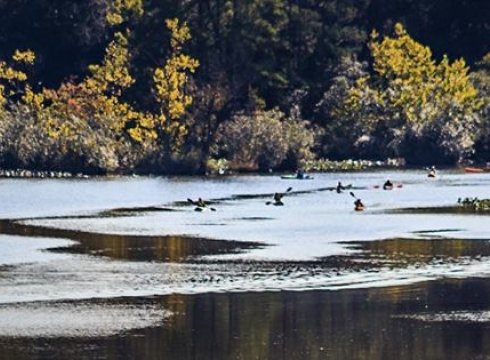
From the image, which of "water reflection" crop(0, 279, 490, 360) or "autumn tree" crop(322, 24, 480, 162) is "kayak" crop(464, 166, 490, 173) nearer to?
"autumn tree" crop(322, 24, 480, 162)

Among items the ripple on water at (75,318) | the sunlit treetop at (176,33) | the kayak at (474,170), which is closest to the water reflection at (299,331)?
the ripple on water at (75,318)

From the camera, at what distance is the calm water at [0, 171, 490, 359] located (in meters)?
32.0

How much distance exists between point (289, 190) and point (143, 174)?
61.8 feet

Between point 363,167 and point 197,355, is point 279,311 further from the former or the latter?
point 363,167

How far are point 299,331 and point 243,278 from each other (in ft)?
27.9

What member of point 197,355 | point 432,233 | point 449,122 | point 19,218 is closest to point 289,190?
point 19,218

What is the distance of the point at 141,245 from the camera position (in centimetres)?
5072

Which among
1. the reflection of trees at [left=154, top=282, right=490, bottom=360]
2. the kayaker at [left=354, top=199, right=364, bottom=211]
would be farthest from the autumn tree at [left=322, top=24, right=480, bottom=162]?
the reflection of trees at [left=154, top=282, right=490, bottom=360]

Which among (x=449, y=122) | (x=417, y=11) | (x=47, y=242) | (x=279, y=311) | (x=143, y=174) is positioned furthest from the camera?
(x=417, y=11)

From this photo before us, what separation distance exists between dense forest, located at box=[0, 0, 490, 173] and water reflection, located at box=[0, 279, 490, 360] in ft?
172

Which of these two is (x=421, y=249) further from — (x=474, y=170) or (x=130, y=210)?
(x=474, y=170)

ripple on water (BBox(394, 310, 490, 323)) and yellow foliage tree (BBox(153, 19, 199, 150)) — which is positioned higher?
yellow foliage tree (BBox(153, 19, 199, 150))

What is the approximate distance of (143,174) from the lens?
8994 centimetres

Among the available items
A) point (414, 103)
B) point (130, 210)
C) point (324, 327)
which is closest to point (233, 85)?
point (414, 103)
